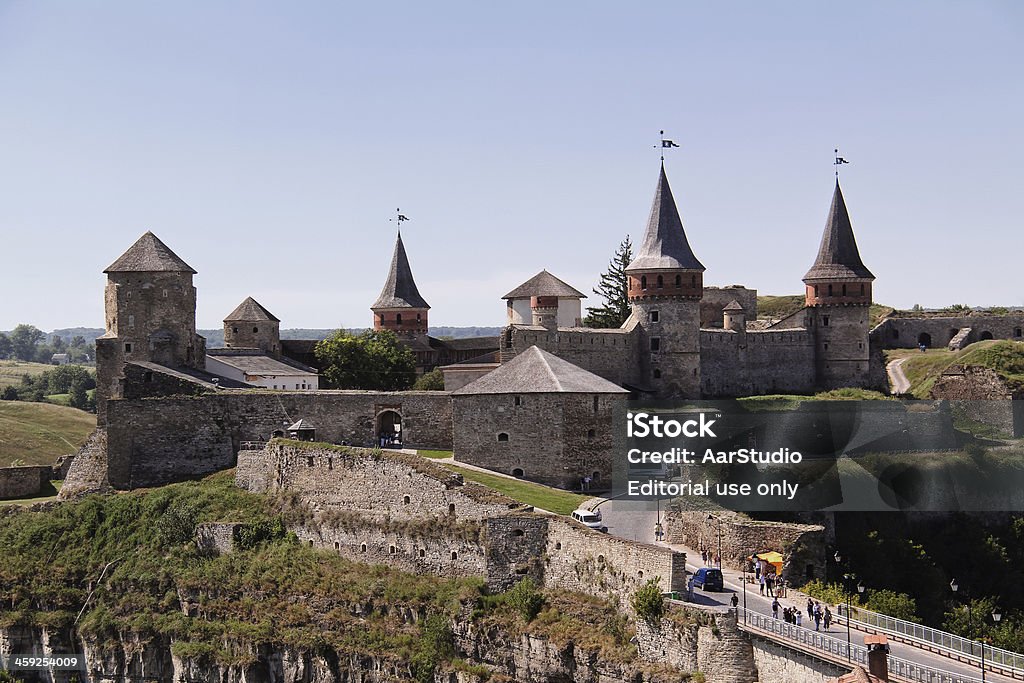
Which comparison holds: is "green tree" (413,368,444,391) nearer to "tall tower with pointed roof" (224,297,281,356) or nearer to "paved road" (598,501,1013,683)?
"tall tower with pointed roof" (224,297,281,356)

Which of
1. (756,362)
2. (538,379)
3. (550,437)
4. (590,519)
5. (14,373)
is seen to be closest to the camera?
(590,519)

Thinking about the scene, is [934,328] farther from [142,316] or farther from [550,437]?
[142,316]

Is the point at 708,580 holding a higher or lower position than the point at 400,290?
lower

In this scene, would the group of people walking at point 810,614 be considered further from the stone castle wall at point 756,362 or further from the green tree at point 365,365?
the stone castle wall at point 756,362

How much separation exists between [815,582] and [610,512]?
324 inches

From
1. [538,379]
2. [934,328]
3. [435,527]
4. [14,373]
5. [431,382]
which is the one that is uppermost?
[934,328]

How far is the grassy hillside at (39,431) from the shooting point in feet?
256

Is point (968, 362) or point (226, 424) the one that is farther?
point (968, 362)

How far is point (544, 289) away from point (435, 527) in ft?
95.3

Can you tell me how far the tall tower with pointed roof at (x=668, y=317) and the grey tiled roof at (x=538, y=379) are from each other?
1610 cm

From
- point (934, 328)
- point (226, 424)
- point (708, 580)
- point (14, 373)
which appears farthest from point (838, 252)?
point (14, 373)

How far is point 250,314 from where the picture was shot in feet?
250

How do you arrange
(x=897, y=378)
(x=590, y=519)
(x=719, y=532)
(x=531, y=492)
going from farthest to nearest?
(x=897, y=378)
(x=531, y=492)
(x=590, y=519)
(x=719, y=532)

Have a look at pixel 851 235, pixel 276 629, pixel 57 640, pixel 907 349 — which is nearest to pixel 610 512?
pixel 276 629
